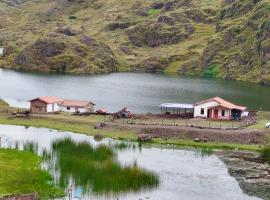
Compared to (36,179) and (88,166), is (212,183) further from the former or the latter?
(36,179)

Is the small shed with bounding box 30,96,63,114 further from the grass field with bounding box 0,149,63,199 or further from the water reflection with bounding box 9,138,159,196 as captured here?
the grass field with bounding box 0,149,63,199

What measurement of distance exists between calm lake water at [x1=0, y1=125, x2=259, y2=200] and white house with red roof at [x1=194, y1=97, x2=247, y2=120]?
98.1 ft

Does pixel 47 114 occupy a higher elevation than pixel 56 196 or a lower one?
higher

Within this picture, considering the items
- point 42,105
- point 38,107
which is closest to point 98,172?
point 42,105

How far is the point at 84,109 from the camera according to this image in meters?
139

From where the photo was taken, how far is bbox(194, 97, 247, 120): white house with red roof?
131m

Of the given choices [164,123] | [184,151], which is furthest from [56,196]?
[164,123]

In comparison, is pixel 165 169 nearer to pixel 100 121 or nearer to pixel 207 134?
pixel 207 134

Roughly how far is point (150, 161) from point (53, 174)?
65.5 ft

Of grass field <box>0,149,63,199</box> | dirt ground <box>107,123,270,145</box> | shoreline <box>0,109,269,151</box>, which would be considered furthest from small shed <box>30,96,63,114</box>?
grass field <box>0,149,63,199</box>

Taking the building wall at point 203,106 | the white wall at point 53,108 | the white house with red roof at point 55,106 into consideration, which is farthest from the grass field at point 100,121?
the building wall at point 203,106

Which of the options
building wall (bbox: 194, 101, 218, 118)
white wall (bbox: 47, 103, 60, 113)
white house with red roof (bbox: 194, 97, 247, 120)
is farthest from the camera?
white wall (bbox: 47, 103, 60, 113)

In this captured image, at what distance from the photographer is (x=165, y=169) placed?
85938mm

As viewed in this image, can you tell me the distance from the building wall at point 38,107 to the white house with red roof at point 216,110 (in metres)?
37.4
